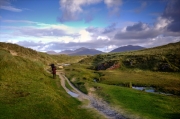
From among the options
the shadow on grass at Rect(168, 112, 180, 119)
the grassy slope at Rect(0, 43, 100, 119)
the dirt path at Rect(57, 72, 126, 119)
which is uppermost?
the grassy slope at Rect(0, 43, 100, 119)

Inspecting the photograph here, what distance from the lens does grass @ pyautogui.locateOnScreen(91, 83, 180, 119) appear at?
34422 mm

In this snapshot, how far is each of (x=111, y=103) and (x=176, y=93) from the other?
71.3 feet

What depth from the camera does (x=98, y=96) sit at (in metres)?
48.9

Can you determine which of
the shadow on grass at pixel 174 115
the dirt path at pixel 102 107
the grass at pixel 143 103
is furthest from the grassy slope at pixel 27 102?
the shadow on grass at pixel 174 115

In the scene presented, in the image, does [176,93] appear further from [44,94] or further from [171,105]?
[44,94]

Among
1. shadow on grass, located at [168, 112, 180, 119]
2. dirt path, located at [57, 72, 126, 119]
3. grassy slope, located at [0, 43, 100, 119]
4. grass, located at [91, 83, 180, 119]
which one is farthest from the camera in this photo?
dirt path, located at [57, 72, 126, 119]

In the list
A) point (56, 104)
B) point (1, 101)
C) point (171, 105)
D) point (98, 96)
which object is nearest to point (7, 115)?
point (1, 101)

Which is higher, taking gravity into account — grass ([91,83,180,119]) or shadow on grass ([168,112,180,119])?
grass ([91,83,180,119])

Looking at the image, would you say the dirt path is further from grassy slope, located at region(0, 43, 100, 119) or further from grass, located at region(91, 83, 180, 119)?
grassy slope, located at region(0, 43, 100, 119)

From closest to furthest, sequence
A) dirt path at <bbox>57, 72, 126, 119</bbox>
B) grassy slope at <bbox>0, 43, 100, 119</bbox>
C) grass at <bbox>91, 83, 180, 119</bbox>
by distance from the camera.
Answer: grassy slope at <bbox>0, 43, 100, 119</bbox>, grass at <bbox>91, 83, 180, 119</bbox>, dirt path at <bbox>57, 72, 126, 119</bbox>

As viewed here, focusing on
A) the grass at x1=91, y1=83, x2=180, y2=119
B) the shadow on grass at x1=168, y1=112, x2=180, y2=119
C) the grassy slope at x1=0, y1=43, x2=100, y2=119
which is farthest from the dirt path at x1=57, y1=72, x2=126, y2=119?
the shadow on grass at x1=168, y1=112, x2=180, y2=119

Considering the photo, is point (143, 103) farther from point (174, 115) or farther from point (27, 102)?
point (27, 102)

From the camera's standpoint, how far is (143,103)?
135ft

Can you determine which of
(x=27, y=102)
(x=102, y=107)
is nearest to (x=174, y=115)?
(x=102, y=107)
